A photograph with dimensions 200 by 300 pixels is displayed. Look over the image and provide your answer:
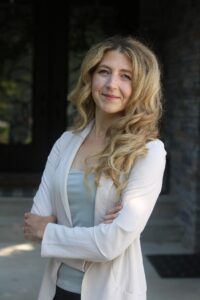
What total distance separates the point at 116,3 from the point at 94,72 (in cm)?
531

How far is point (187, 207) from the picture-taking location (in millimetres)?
5570

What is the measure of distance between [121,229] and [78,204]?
7.0 inches

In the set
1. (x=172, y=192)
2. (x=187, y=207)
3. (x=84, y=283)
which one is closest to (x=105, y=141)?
(x=84, y=283)

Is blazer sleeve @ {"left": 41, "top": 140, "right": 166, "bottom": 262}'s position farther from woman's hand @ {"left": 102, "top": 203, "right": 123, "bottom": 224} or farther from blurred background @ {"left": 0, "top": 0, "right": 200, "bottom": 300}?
blurred background @ {"left": 0, "top": 0, "right": 200, "bottom": 300}

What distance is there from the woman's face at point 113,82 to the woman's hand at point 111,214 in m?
0.30

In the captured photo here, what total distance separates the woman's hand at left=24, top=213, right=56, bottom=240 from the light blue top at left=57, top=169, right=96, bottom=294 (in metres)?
0.10

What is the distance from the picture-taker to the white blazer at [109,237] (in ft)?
5.60

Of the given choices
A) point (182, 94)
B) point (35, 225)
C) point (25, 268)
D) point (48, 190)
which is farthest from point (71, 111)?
point (35, 225)

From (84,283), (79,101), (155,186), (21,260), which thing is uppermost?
(79,101)

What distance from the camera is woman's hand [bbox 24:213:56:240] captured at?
1.82 metres

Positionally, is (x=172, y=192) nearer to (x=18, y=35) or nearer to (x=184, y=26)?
(x=184, y=26)

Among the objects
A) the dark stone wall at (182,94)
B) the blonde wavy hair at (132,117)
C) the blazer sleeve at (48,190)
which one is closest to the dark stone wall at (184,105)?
the dark stone wall at (182,94)

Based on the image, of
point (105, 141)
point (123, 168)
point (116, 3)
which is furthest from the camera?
point (116, 3)

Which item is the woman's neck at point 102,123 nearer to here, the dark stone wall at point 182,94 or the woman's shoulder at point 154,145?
the woman's shoulder at point 154,145
